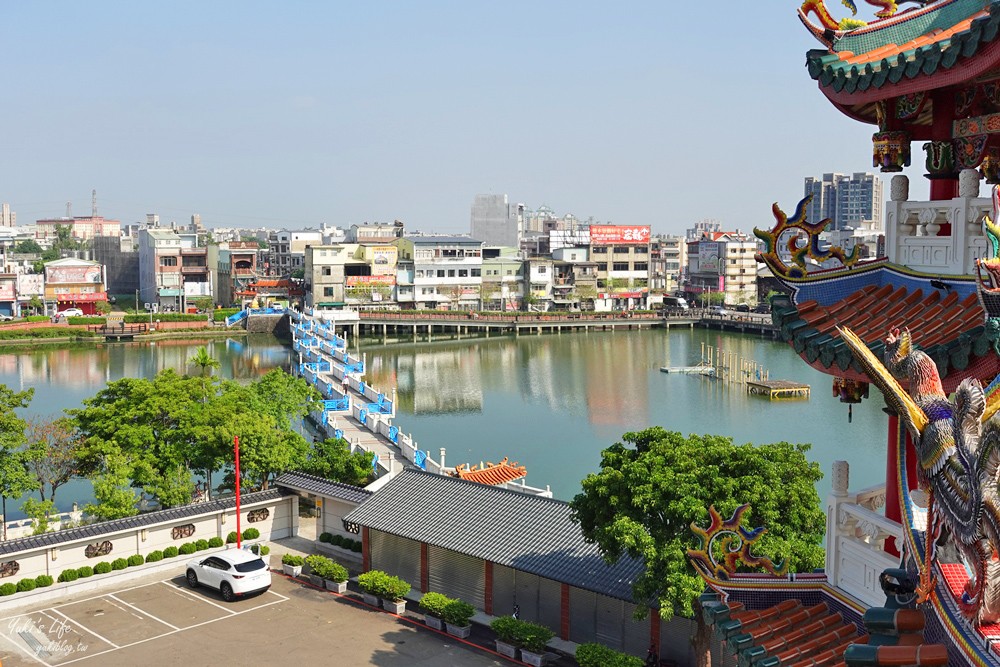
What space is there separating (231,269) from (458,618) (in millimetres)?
89554

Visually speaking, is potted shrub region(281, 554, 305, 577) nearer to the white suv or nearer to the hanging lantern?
the white suv

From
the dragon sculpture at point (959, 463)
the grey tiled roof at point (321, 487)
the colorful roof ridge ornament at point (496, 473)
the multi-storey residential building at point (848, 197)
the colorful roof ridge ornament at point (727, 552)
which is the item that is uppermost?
the multi-storey residential building at point (848, 197)

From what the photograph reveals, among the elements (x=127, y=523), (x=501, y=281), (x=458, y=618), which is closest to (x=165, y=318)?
(x=501, y=281)

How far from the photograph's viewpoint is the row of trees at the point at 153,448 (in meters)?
25.7

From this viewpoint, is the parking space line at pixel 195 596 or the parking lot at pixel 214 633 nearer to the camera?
the parking lot at pixel 214 633

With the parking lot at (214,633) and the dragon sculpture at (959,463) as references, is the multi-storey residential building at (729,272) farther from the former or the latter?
the dragon sculpture at (959,463)

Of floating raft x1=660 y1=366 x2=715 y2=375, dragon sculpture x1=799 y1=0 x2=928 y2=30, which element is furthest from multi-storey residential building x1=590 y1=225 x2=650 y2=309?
dragon sculpture x1=799 y1=0 x2=928 y2=30

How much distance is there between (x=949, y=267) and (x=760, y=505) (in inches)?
389

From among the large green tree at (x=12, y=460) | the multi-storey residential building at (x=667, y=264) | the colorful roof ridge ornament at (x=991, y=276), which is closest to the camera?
the colorful roof ridge ornament at (x=991, y=276)

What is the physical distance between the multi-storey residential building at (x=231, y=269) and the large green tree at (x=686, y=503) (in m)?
86.6

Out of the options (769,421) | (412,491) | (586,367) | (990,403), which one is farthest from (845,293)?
(586,367)

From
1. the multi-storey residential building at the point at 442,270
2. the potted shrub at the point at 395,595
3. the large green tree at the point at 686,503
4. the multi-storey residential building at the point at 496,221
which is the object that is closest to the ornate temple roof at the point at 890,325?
the large green tree at the point at 686,503

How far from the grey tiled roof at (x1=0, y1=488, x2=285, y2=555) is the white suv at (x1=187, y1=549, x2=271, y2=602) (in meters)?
2.03

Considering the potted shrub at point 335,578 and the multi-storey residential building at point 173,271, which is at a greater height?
the multi-storey residential building at point 173,271
